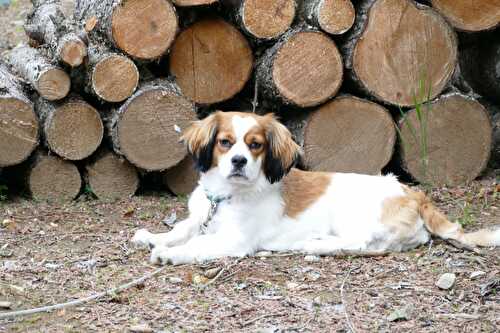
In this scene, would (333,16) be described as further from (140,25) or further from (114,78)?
(114,78)

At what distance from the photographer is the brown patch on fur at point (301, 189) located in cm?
519

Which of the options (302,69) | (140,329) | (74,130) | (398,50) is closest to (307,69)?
(302,69)

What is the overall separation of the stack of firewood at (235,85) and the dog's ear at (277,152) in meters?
1.09

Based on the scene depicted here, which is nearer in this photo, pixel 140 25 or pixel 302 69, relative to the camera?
pixel 140 25

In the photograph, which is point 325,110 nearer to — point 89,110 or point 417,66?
point 417,66

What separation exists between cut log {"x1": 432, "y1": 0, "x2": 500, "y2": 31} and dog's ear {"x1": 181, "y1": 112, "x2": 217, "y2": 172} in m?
2.43

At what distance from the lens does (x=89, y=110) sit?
6031 mm

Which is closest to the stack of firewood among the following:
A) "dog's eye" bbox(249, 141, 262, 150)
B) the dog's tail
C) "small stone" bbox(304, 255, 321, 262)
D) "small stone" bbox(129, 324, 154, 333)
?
the dog's tail

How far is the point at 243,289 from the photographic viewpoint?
4.26 m

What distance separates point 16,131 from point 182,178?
4.66 ft

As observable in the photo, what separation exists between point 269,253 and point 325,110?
5.43 feet

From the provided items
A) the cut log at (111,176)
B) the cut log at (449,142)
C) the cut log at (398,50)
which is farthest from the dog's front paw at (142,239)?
the cut log at (449,142)

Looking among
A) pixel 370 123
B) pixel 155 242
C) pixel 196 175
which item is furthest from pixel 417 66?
pixel 155 242

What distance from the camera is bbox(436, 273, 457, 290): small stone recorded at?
4.21 meters
